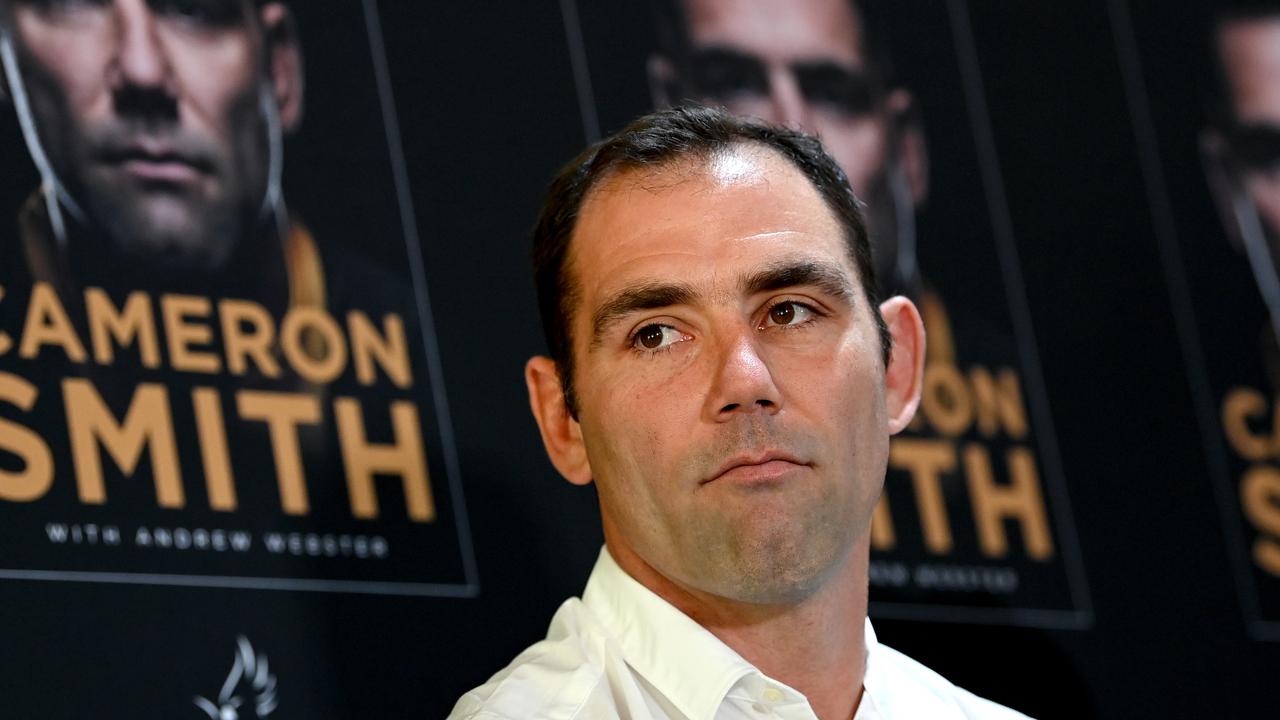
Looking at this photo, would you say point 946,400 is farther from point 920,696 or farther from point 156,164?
point 156,164

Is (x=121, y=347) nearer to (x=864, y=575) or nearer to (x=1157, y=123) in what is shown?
(x=864, y=575)

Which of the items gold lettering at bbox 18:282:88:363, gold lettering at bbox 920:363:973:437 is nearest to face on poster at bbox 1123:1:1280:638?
gold lettering at bbox 920:363:973:437

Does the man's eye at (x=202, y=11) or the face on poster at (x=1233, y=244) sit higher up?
the man's eye at (x=202, y=11)

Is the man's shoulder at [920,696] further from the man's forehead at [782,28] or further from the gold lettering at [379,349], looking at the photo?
the man's forehead at [782,28]

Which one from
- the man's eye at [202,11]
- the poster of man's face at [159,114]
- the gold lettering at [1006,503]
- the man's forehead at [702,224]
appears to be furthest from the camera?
the gold lettering at [1006,503]

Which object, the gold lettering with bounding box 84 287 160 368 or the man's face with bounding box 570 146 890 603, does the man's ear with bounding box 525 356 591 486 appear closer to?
the man's face with bounding box 570 146 890 603

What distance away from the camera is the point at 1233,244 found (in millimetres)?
3143

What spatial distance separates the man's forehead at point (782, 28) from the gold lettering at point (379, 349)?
709mm

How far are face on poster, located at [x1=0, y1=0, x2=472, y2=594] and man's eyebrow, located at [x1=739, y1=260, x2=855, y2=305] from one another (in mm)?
621

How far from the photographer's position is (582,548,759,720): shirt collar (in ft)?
6.38

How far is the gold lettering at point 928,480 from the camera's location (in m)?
2.80

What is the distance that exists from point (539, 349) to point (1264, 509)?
4.20 ft

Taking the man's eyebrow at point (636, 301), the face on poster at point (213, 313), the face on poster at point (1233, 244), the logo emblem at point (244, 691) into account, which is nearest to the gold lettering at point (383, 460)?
the face on poster at point (213, 313)

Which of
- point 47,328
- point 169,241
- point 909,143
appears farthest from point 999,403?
point 47,328
